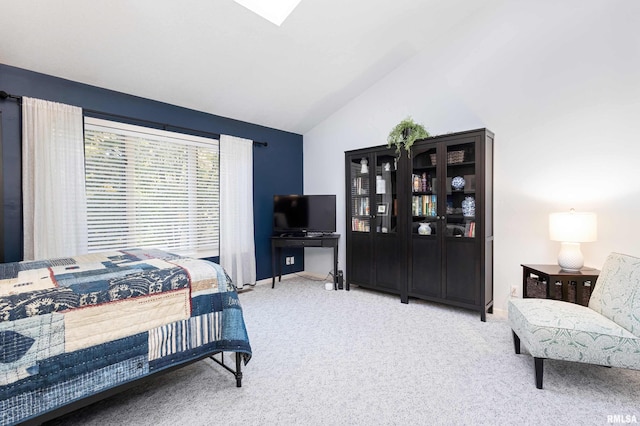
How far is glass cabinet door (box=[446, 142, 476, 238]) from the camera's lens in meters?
3.19

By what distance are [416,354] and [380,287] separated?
4.97 feet

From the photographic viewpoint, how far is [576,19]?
281 centimetres

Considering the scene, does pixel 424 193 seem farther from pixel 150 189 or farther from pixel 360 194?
pixel 150 189

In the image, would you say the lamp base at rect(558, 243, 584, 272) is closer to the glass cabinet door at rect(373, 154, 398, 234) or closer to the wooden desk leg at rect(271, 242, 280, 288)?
the glass cabinet door at rect(373, 154, 398, 234)

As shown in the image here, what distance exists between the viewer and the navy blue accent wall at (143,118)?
2.66m

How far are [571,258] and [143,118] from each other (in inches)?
176

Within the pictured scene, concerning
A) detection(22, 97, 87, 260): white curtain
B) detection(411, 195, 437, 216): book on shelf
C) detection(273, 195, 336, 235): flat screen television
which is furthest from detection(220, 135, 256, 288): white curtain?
detection(411, 195, 437, 216): book on shelf

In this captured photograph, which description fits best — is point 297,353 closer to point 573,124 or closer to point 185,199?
point 185,199

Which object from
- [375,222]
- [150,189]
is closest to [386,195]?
[375,222]

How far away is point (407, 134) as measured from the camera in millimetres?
3607

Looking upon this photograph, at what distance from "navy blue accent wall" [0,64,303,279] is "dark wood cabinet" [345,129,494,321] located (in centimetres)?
127

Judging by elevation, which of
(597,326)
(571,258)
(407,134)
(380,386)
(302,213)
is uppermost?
(407,134)

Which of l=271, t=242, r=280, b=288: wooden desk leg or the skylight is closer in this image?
the skylight

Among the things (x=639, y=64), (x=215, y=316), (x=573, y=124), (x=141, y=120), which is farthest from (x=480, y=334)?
(x=141, y=120)
